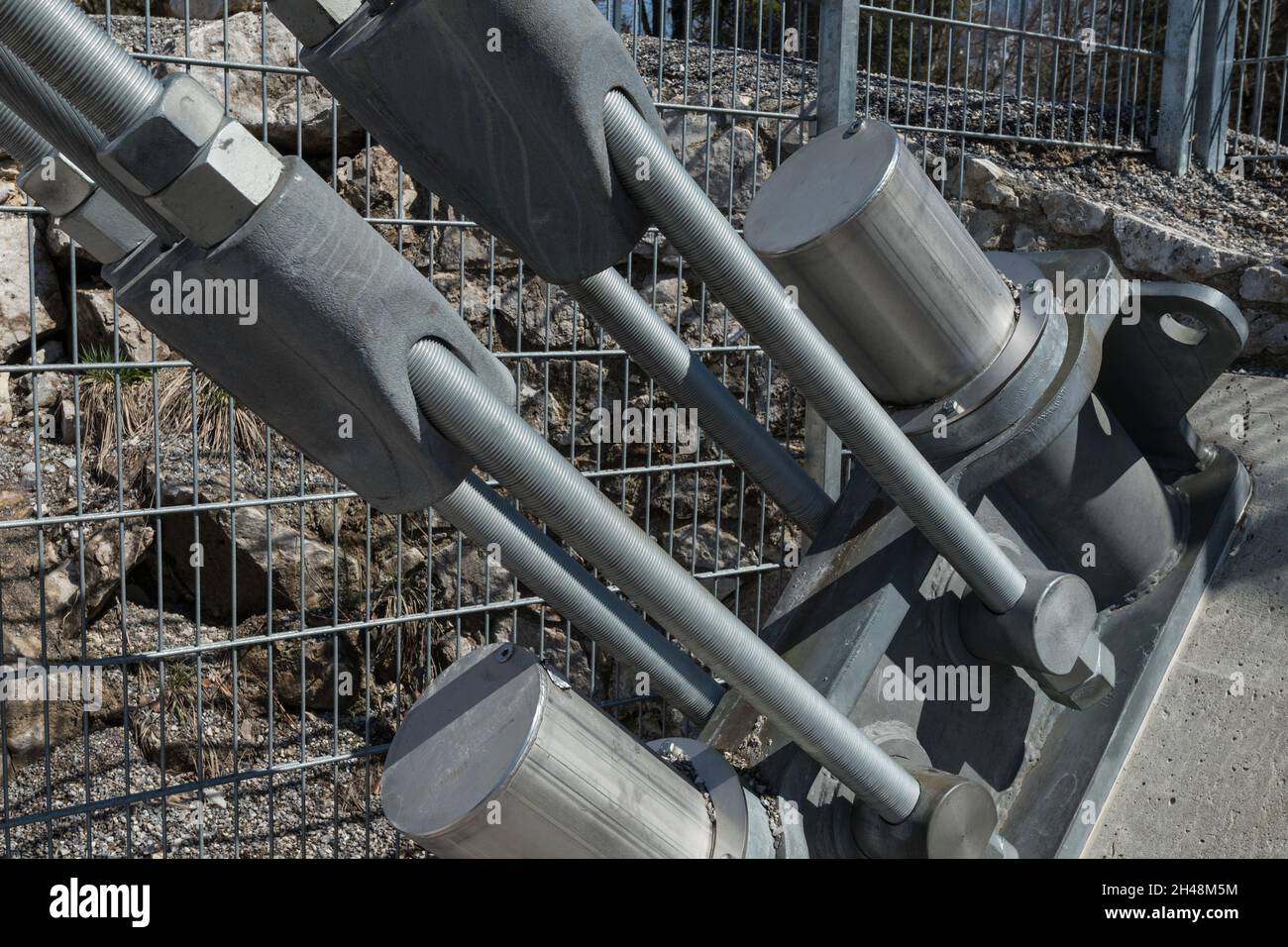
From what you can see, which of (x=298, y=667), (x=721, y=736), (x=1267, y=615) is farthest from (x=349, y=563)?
(x=1267, y=615)

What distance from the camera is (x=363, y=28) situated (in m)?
0.98

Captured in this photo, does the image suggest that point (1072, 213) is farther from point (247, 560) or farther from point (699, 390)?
point (247, 560)

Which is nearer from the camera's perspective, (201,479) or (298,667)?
(201,479)

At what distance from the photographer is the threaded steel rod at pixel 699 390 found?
1.49 m

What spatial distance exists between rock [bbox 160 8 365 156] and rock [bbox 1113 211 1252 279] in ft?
8.14

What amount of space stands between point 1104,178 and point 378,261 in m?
3.61

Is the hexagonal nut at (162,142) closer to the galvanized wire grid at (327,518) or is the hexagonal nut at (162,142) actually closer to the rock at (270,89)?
the galvanized wire grid at (327,518)

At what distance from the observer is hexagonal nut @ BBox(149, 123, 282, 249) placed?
0.91m

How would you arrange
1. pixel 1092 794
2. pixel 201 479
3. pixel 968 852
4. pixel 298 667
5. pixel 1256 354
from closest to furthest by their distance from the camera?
pixel 968 852
pixel 1092 794
pixel 1256 354
pixel 201 479
pixel 298 667

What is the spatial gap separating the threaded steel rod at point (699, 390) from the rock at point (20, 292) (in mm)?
2748

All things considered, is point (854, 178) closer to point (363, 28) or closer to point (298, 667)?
point (363, 28)

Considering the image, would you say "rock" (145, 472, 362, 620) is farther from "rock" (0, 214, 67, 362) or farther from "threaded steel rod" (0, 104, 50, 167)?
"threaded steel rod" (0, 104, 50, 167)

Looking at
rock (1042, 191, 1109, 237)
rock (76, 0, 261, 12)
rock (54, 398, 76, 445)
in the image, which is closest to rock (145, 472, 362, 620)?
rock (54, 398, 76, 445)

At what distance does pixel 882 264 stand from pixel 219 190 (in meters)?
0.93
